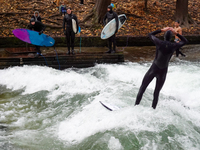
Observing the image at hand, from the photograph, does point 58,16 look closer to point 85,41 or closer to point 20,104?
point 85,41

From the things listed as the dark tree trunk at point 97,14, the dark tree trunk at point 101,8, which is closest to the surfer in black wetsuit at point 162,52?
the dark tree trunk at point 97,14

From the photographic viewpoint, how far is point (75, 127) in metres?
4.95

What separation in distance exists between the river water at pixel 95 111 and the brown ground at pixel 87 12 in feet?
14.0

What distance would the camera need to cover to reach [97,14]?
506 inches

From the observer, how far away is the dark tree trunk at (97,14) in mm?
12586

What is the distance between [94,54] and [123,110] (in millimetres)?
4498

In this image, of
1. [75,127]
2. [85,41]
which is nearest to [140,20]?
[85,41]

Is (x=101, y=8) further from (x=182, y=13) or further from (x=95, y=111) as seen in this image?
(x=95, y=111)

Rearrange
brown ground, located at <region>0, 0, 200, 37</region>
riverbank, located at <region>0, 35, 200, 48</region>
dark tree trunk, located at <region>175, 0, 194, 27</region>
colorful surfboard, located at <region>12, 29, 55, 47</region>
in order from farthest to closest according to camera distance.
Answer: dark tree trunk, located at <region>175, 0, 194, 27</region>, brown ground, located at <region>0, 0, 200, 37</region>, riverbank, located at <region>0, 35, 200, 48</region>, colorful surfboard, located at <region>12, 29, 55, 47</region>

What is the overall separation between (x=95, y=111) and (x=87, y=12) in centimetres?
969

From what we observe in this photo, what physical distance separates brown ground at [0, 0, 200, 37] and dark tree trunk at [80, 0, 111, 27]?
0.48 m

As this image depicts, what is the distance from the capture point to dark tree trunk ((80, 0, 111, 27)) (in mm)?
12586

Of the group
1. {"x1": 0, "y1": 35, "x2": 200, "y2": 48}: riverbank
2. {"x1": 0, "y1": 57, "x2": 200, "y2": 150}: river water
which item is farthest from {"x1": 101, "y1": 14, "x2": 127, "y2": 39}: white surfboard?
{"x1": 0, "y1": 35, "x2": 200, "y2": 48}: riverbank

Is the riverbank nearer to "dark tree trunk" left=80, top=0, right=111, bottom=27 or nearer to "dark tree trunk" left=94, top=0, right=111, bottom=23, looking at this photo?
"dark tree trunk" left=80, top=0, right=111, bottom=27
